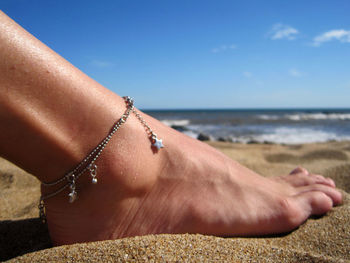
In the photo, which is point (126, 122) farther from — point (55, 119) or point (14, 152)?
point (14, 152)

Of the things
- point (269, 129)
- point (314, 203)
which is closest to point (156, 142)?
point (314, 203)

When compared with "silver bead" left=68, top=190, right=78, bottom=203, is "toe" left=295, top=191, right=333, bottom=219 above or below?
below

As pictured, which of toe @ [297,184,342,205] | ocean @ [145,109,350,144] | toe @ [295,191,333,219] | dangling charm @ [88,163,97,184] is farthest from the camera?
ocean @ [145,109,350,144]

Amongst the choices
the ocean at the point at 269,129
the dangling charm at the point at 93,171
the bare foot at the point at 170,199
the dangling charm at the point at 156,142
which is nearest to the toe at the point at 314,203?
the bare foot at the point at 170,199

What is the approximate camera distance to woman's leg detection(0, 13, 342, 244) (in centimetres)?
76

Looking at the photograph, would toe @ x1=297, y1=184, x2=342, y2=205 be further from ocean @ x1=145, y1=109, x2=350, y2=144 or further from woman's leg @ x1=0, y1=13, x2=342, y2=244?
ocean @ x1=145, y1=109, x2=350, y2=144

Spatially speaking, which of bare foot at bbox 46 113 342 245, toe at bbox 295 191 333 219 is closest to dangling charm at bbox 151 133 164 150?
bare foot at bbox 46 113 342 245

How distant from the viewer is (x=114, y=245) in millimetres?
797

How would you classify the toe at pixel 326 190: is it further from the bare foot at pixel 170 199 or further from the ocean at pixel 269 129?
the ocean at pixel 269 129

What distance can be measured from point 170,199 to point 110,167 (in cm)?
31

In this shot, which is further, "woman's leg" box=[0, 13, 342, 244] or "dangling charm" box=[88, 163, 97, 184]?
"dangling charm" box=[88, 163, 97, 184]

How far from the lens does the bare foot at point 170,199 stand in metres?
0.92

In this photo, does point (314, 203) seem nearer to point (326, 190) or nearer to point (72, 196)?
point (326, 190)

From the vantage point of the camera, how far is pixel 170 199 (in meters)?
1.06
